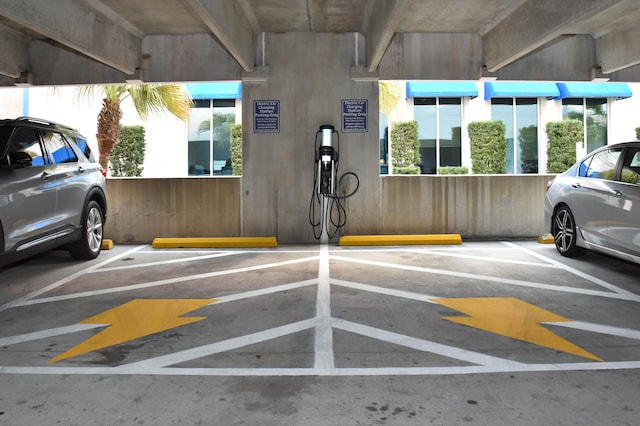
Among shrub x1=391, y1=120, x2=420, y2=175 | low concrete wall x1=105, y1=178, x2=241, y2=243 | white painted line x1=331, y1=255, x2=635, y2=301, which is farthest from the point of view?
shrub x1=391, y1=120, x2=420, y2=175

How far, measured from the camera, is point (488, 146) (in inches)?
651

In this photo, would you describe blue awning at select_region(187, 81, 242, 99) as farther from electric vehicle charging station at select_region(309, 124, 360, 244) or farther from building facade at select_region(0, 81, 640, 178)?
electric vehicle charging station at select_region(309, 124, 360, 244)

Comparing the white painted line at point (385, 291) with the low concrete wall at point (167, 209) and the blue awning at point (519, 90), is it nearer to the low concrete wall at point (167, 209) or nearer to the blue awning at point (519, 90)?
the low concrete wall at point (167, 209)

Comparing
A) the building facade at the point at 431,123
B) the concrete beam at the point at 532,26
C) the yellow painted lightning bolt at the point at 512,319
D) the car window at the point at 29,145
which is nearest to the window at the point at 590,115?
the building facade at the point at 431,123

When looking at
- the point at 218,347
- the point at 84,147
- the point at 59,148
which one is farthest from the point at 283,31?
the point at 218,347

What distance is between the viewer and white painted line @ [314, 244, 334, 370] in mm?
3356

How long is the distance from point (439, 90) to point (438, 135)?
191cm

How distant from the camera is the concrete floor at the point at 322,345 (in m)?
2.66

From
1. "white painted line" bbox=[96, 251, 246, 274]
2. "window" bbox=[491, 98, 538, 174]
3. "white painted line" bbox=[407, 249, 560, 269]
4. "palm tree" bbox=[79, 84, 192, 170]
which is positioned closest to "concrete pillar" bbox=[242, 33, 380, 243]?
"white painted line" bbox=[96, 251, 246, 274]

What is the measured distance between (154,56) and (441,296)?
22.7 feet

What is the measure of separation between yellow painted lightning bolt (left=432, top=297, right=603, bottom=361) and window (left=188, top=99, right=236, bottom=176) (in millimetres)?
13186

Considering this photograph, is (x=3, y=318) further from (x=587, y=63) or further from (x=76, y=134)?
(x=587, y=63)

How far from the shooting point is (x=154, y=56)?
29.6ft

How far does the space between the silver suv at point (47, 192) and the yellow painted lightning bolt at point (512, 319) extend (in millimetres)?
4675
